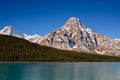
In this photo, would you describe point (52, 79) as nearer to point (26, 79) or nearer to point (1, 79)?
point (26, 79)

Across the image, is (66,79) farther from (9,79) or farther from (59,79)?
(9,79)

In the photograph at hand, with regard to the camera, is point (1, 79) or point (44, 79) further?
point (44, 79)

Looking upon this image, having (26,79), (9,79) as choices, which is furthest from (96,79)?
(9,79)

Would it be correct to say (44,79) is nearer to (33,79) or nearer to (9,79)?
(33,79)

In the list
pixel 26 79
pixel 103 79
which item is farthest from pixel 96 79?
pixel 26 79

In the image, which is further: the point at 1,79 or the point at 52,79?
the point at 52,79

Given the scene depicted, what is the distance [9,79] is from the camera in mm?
73625

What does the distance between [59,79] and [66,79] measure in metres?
2.22

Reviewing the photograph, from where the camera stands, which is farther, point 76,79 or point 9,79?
point 76,79

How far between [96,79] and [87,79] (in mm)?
2836

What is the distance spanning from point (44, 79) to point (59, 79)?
187 inches

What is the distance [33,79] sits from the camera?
7606cm

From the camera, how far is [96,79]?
7738 cm

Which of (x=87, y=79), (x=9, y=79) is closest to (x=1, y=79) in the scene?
(x=9, y=79)
